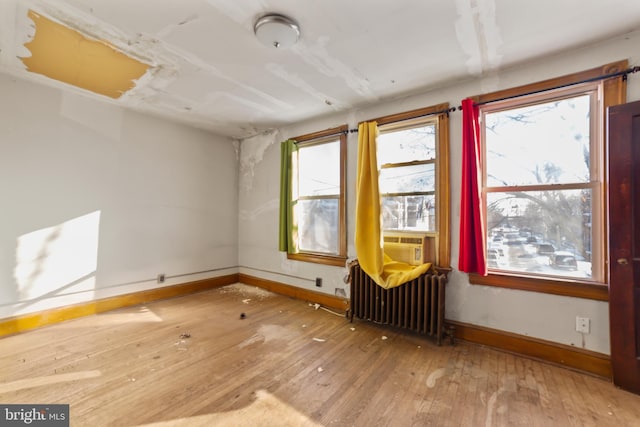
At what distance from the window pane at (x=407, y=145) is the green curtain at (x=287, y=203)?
1.35m

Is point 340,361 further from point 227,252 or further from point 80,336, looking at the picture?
point 227,252

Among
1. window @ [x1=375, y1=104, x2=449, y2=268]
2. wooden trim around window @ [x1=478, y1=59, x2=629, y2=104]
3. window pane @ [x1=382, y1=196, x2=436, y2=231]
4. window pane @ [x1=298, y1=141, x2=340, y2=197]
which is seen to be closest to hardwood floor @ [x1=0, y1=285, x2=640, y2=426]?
window @ [x1=375, y1=104, x2=449, y2=268]

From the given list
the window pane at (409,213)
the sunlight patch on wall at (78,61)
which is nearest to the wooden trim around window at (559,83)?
the window pane at (409,213)

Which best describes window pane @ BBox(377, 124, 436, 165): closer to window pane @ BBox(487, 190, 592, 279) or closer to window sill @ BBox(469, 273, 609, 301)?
window pane @ BBox(487, 190, 592, 279)

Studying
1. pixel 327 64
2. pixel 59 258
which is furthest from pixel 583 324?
pixel 59 258

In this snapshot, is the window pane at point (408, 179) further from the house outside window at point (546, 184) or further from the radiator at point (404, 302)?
the radiator at point (404, 302)

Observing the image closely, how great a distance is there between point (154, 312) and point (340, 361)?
2422 millimetres

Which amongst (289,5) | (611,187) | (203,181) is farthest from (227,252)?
(611,187)

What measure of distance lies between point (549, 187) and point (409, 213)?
1193 mm

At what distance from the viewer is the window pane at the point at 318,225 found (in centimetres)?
359

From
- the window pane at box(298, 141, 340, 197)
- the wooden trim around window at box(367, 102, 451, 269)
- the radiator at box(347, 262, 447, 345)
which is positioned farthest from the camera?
the window pane at box(298, 141, 340, 197)

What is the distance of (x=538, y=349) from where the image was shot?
2188mm

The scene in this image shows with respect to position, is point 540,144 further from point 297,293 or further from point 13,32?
point 13,32

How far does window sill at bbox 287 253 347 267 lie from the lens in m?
3.39
